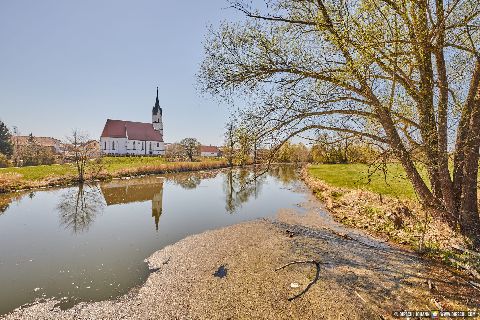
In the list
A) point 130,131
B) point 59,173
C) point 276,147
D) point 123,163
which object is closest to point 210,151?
point 130,131

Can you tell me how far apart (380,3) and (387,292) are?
796 centimetres

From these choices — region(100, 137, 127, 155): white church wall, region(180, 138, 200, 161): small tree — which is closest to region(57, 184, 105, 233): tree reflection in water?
region(180, 138, 200, 161): small tree

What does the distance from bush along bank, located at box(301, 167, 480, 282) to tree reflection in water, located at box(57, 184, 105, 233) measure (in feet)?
42.2

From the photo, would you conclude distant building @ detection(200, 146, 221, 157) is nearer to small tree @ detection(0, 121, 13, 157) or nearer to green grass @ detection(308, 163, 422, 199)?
small tree @ detection(0, 121, 13, 157)

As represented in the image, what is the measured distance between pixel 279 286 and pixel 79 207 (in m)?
16.0

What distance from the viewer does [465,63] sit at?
941 centimetres

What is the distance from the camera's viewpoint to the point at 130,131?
87.8 metres

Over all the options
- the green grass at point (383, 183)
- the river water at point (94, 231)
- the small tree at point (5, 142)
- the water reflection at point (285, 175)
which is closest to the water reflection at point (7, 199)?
the river water at point (94, 231)

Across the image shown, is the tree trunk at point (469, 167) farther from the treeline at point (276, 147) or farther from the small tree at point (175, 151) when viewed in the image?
the small tree at point (175, 151)

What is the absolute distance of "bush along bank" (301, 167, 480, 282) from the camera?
7.78 metres

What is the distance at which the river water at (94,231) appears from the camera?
7227 mm

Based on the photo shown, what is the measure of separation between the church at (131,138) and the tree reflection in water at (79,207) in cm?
6263

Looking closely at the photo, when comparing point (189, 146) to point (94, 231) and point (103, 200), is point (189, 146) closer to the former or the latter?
point (103, 200)

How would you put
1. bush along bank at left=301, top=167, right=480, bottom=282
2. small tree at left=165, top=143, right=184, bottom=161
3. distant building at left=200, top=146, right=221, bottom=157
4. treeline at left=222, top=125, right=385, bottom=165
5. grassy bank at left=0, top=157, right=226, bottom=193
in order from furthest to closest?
1. distant building at left=200, top=146, right=221, bottom=157
2. small tree at left=165, top=143, right=184, bottom=161
3. grassy bank at left=0, top=157, right=226, bottom=193
4. treeline at left=222, top=125, right=385, bottom=165
5. bush along bank at left=301, top=167, right=480, bottom=282
